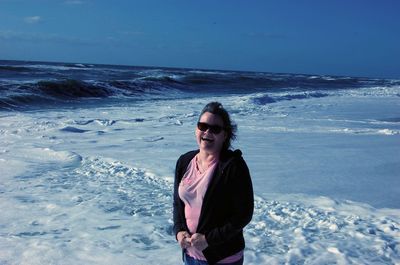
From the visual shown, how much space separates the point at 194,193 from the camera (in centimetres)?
233

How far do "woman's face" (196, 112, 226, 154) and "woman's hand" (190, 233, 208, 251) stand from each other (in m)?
0.43

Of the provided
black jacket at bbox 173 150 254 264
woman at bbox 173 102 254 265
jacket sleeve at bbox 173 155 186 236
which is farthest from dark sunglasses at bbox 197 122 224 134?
jacket sleeve at bbox 173 155 186 236

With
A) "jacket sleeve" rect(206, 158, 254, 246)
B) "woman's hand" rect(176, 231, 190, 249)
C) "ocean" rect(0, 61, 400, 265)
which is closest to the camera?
"jacket sleeve" rect(206, 158, 254, 246)

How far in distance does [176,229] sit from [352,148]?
23.7 ft

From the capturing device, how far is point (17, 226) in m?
4.64

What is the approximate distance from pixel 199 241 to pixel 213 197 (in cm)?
24

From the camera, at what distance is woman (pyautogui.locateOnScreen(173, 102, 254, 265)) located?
2244mm

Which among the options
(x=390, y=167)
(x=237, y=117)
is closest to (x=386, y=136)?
(x=390, y=167)

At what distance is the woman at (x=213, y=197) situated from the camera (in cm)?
224

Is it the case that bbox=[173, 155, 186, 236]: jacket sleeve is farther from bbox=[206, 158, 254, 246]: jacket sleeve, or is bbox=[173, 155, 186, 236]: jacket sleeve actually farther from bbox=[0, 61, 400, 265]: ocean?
bbox=[0, 61, 400, 265]: ocean

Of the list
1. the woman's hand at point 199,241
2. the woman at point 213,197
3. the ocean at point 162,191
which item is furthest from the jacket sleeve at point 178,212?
the ocean at point 162,191

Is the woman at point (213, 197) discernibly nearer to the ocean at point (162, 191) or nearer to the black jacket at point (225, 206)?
the black jacket at point (225, 206)

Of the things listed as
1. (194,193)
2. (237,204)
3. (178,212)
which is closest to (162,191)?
(178,212)

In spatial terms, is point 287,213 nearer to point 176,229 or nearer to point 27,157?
point 176,229
